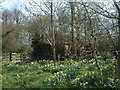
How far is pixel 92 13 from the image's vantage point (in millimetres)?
6367

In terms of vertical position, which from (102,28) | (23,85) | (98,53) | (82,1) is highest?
(82,1)

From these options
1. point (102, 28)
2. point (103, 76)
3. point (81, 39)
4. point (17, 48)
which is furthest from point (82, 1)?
point (17, 48)

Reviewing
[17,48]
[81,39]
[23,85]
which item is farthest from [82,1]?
[17,48]

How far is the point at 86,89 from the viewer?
5.95 m

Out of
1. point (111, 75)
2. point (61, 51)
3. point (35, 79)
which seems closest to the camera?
point (111, 75)

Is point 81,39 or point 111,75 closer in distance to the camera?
point 111,75

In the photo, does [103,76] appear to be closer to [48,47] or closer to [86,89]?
[86,89]

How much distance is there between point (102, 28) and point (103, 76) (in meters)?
1.14

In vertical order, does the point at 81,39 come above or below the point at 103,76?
above

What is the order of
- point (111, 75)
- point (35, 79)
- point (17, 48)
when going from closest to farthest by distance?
point (111, 75)
point (35, 79)
point (17, 48)

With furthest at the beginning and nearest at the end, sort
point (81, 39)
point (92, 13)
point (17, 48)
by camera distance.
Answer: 1. point (17, 48)
2. point (81, 39)
3. point (92, 13)

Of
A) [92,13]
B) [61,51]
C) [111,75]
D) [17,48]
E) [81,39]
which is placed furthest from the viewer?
[17,48]

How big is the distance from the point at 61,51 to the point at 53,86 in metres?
11.7

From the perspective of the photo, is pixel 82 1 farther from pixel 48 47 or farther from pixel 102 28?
pixel 48 47
